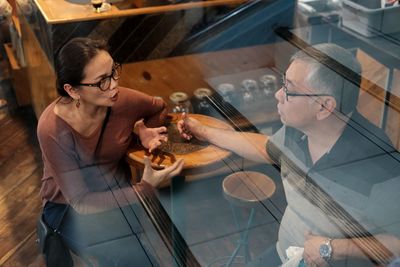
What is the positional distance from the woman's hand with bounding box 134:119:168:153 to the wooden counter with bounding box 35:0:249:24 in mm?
833

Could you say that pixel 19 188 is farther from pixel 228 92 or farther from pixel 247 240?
pixel 247 240

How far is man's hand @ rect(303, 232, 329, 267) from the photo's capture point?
1.26 meters

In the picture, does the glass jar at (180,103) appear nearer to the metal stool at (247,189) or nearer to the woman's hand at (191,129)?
the woman's hand at (191,129)

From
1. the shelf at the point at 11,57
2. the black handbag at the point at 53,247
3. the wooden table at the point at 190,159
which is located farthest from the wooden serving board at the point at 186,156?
the shelf at the point at 11,57

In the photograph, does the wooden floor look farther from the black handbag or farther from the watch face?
the watch face

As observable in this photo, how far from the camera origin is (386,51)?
9.82ft

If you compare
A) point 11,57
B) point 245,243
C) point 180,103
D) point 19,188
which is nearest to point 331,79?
point 245,243

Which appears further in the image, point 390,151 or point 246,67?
point 246,67

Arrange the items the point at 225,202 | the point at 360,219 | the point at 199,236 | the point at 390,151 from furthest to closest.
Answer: the point at 390,151, the point at 225,202, the point at 199,236, the point at 360,219

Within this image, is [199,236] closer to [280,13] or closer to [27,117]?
[280,13]

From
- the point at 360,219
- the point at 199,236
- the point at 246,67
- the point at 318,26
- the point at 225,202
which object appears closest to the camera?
the point at 360,219

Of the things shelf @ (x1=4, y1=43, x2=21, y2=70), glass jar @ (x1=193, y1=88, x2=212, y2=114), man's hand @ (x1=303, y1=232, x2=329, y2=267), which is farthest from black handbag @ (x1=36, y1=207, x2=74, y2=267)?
shelf @ (x1=4, y1=43, x2=21, y2=70)

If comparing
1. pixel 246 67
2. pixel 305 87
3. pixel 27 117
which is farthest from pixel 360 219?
pixel 27 117

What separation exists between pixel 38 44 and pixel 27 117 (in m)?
0.64
